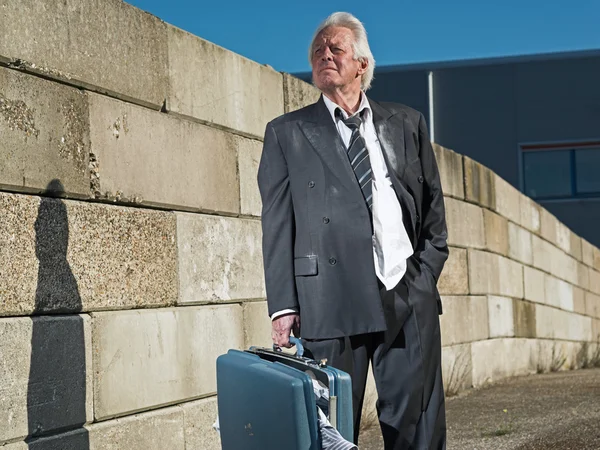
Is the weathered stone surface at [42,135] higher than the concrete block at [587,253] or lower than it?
higher

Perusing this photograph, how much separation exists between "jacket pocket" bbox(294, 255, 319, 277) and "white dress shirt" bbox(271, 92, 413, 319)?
11cm

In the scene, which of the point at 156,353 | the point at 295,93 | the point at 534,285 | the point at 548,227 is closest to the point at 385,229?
the point at 156,353

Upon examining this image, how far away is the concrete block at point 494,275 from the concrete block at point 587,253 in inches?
211

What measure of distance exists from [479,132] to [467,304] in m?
14.9

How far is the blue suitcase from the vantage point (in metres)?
2.49

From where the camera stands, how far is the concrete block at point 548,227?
39.9ft

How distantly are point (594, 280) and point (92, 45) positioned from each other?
46.1 feet

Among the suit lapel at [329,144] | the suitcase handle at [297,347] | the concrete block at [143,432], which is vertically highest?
the suit lapel at [329,144]

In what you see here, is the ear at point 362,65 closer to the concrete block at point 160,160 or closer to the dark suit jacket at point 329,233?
the dark suit jacket at point 329,233

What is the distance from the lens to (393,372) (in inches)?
118

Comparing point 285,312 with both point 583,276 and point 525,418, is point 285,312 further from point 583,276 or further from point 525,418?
point 583,276

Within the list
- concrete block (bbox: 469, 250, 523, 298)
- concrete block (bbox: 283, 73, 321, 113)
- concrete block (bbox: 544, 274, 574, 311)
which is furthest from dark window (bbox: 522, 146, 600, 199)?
concrete block (bbox: 283, 73, 321, 113)

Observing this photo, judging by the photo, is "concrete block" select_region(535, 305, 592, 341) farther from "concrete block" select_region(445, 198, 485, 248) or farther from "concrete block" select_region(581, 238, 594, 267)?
"concrete block" select_region(445, 198, 485, 248)

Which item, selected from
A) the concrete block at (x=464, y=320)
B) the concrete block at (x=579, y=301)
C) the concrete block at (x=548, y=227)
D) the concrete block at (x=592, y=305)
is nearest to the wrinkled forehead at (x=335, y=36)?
the concrete block at (x=464, y=320)
